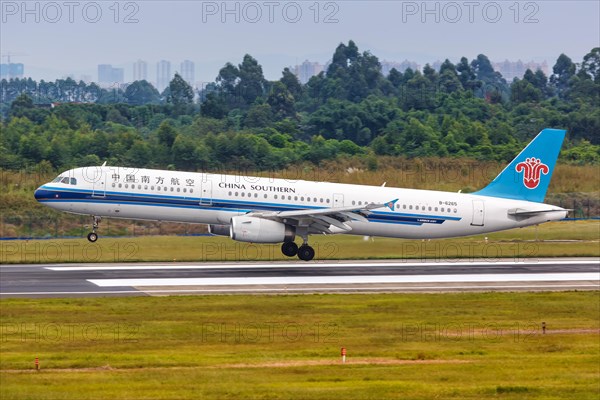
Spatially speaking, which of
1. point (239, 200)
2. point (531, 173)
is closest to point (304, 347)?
point (239, 200)

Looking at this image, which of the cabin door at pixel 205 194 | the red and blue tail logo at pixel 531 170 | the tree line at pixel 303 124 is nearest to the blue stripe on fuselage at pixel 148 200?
the cabin door at pixel 205 194

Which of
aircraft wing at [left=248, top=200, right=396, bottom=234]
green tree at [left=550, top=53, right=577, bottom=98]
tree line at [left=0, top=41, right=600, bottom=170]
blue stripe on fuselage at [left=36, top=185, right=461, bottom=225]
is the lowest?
aircraft wing at [left=248, top=200, right=396, bottom=234]

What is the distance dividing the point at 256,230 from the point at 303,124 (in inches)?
2524

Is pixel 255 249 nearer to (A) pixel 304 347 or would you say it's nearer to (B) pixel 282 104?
(A) pixel 304 347

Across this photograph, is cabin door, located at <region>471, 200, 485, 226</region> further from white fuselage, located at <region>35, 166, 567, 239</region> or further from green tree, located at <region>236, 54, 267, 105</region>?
green tree, located at <region>236, 54, 267, 105</region>

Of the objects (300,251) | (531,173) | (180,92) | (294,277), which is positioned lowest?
(294,277)

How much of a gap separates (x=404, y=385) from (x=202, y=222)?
24432 mm

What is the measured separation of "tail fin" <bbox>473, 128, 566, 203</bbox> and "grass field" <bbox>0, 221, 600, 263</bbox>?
3.88 metres

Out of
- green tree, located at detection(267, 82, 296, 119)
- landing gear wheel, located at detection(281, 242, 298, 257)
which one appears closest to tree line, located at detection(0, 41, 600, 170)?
green tree, located at detection(267, 82, 296, 119)

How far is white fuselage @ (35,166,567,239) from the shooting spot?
1893 inches

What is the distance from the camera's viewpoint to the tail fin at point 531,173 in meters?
53.1

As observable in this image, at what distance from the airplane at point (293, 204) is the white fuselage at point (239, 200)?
4 centimetres

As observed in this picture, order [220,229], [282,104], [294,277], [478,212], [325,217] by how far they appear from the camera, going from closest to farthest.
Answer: [294,277] < [325,217] < [220,229] < [478,212] < [282,104]

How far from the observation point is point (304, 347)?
100 feet
